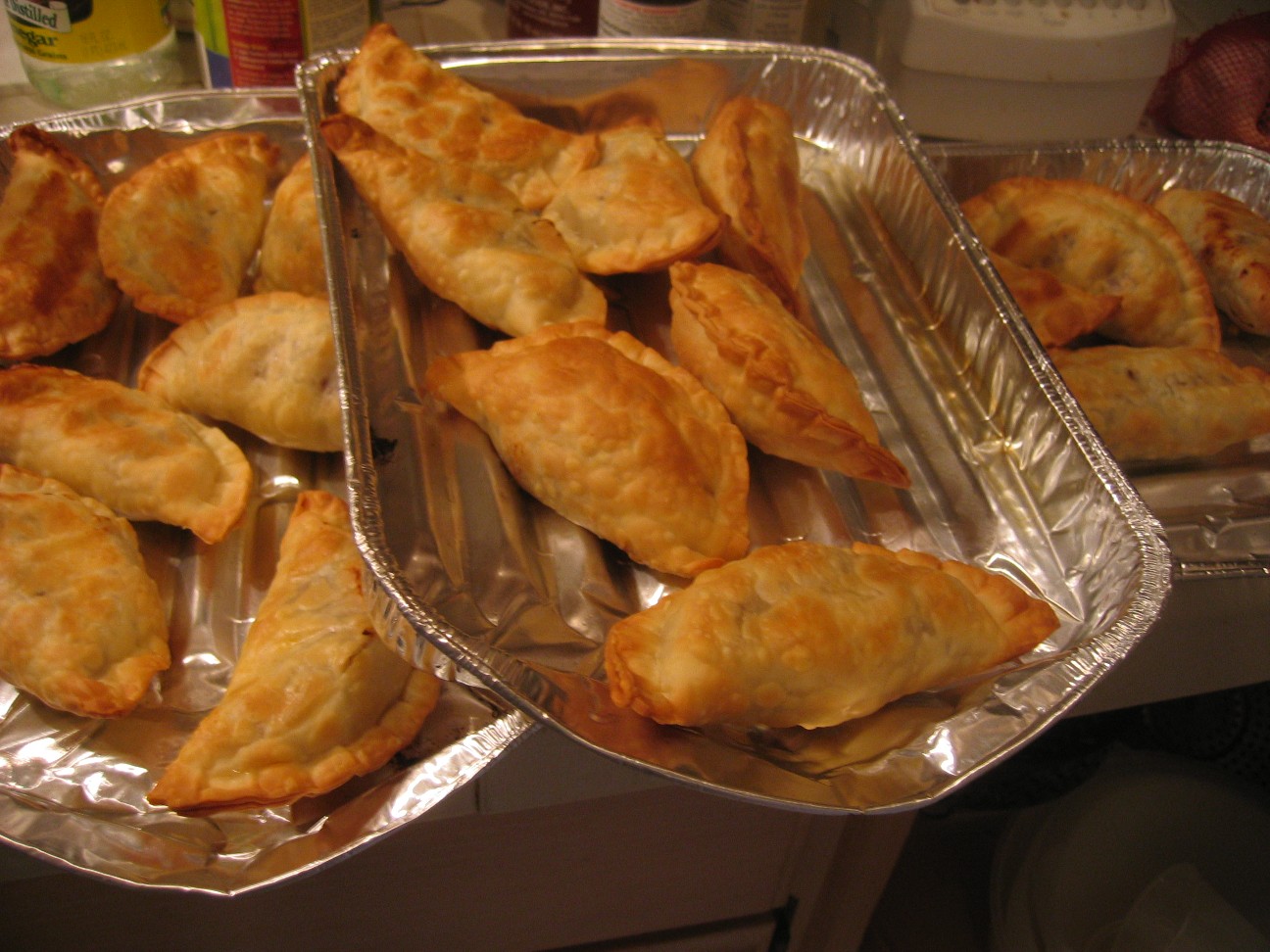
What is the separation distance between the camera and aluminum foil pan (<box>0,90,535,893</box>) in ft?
2.32

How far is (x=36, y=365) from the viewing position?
101 centimetres

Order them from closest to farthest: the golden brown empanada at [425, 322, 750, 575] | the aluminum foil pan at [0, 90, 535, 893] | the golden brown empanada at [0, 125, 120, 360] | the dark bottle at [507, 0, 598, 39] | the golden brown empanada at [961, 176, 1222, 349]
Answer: the aluminum foil pan at [0, 90, 535, 893] → the golden brown empanada at [425, 322, 750, 575] → the golden brown empanada at [0, 125, 120, 360] → the golden brown empanada at [961, 176, 1222, 349] → the dark bottle at [507, 0, 598, 39]

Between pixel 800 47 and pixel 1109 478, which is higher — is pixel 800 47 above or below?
above

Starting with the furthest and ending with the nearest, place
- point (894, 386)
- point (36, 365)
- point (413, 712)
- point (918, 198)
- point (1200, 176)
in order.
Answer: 1. point (1200, 176)
2. point (918, 198)
3. point (894, 386)
4. point (36, 365)
5. point (413, 712)

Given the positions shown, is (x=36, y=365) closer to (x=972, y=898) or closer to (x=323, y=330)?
(x=323, y=330)

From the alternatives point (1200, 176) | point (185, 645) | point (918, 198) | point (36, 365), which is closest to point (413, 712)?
point (185, 645)

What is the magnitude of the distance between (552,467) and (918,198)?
651 millimetres

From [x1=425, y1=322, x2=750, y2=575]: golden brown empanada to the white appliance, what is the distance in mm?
694

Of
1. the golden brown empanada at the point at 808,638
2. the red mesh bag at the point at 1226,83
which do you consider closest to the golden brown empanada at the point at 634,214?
the golden brown empanada at the point at 808,638

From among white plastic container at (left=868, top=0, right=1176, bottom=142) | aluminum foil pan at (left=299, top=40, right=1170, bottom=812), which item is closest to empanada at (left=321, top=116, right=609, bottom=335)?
aluminum foil pan at (left=299, top=40, right=1170, bottom=812)

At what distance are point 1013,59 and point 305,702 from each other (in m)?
1.23

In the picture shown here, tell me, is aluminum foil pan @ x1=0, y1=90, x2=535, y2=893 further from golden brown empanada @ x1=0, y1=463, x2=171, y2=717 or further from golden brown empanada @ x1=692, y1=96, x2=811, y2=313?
golden brown empanada @ x1=692, y1=96, x2=811, y2=313

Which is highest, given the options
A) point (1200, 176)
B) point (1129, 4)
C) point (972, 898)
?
point (1129, 4)

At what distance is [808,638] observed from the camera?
2.47 ft
